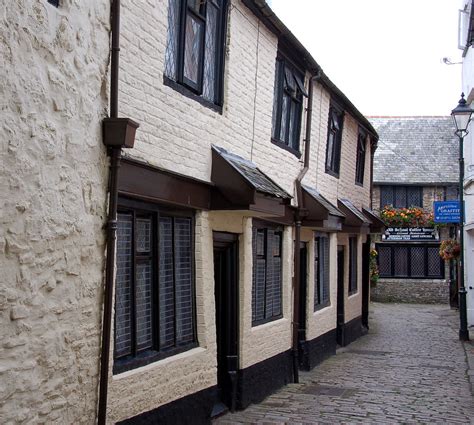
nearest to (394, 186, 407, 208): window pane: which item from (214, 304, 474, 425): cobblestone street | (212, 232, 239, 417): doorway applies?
(214, 304, 474, 425): cobblestone street

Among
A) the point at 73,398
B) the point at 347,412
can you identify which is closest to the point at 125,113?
the point at 73,398

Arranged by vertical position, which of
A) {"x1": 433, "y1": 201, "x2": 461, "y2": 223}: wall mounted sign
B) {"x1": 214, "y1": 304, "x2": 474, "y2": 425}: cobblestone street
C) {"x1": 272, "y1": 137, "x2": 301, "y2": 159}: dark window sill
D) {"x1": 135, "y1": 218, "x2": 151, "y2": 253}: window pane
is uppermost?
{"x1": 272, "y1": 137, "x2": 301, "y2": 159}: dark window sill

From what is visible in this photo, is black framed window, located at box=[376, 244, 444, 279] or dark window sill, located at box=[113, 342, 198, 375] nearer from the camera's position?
dark window sill, located at box=[113, 342, 198, 375]

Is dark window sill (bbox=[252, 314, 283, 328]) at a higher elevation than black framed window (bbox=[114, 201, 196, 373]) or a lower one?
lower

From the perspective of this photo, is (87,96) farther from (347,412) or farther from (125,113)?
(347,412)

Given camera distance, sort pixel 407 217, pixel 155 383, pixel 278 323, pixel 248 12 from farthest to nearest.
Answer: pixel 407 217
pixel 278 323
pixel 248 12
pixel 155 383

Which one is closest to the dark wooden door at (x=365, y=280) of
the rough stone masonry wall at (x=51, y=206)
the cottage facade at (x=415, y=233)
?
the cottage facade at (x=415, y=233)

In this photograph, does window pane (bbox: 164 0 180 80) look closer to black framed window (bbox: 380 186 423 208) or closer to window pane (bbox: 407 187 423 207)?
black framed window (bbox: 380 186 423 208)

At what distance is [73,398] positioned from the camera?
5.93 metres

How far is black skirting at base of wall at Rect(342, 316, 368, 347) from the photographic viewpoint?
59.6 ft

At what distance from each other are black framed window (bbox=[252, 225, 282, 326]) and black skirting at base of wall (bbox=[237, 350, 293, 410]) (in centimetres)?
65

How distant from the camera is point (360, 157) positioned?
20391 millimetres

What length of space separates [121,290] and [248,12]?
4.70 metres

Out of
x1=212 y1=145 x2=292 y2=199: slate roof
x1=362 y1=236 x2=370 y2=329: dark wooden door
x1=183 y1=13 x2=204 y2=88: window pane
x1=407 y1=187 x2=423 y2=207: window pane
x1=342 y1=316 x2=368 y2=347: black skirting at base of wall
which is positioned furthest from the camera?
x1=407 y1=187 x2=423 y2=207: window pane
